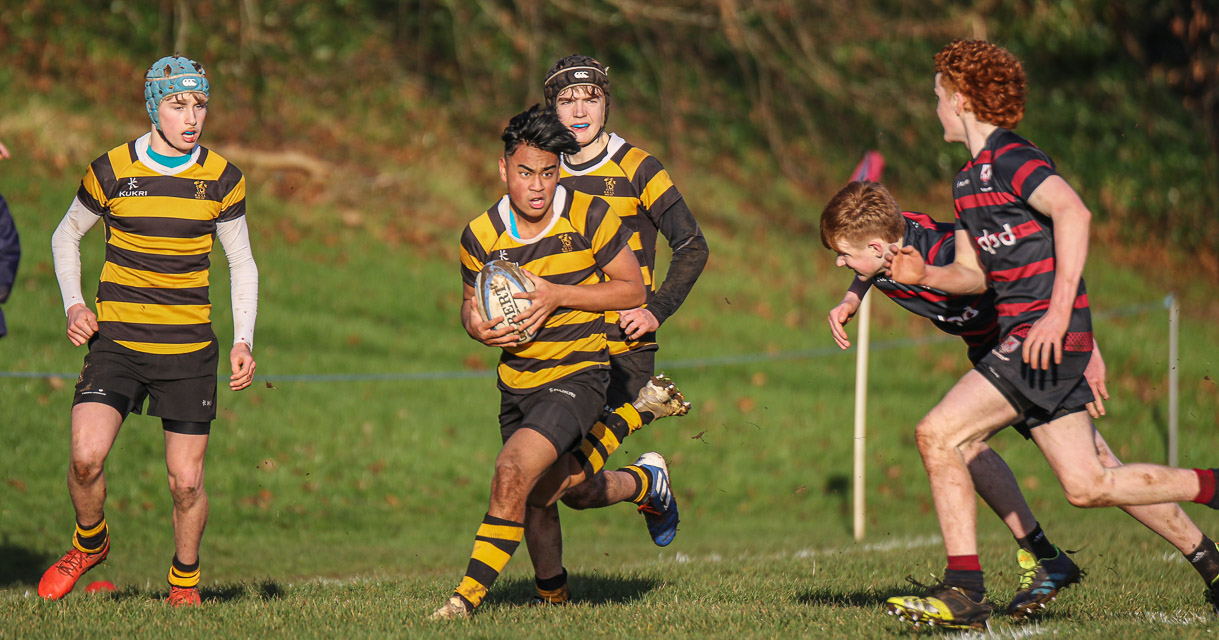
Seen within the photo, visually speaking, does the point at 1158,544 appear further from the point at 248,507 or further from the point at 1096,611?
the point at 248,507

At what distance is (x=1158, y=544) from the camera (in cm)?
938

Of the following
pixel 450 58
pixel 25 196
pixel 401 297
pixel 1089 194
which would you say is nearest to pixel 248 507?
pixel 401 297

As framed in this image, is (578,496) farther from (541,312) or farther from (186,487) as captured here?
(186,487)

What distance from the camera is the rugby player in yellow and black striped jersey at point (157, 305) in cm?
605

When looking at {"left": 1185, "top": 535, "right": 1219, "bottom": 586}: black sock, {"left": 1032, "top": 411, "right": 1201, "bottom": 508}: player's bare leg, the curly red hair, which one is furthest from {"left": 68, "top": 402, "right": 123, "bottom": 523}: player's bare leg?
{"left": 1185, "top": 535, "right": 1219, "bottom": 586}: black sock

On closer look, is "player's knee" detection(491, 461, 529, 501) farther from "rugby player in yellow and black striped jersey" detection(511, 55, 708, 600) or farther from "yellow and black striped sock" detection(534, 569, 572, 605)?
"yellow and black striped sock" detection(534, 569, 572, 605)

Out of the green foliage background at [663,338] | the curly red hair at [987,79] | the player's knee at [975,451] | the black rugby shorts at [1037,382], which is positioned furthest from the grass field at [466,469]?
the curly red hair at [987,79]

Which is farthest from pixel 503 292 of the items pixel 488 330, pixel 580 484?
pixel 580 484

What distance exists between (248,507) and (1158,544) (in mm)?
7257

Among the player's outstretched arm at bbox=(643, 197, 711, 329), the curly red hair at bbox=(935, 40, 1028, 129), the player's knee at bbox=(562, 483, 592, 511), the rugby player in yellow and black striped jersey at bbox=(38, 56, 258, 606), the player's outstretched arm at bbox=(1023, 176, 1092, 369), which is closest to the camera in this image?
the player's outstretched arm at bbox=(1023, 176, 1092, 369)

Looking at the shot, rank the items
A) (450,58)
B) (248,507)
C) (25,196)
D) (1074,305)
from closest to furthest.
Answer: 1. (1074,305)
2. (248,507)
3. (25,196)
4. (450,58)

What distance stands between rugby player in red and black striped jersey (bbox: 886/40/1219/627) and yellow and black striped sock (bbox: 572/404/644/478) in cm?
169

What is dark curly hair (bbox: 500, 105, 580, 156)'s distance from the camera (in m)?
5.68

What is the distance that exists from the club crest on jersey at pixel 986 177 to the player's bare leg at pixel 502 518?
2257 mm
